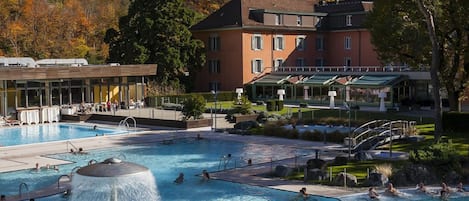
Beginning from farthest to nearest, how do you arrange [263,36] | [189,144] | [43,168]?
[263,36]
[189,144]
[43,168]

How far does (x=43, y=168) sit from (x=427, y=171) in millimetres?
14442

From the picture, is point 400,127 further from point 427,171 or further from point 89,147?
point 89,147

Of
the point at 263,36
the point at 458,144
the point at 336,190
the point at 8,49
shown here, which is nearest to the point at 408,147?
the point at 458,144

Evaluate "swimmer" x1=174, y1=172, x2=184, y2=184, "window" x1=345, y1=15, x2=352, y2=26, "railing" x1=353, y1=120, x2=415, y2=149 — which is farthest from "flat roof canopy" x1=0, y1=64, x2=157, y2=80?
"swimmer" x1=174, y1=172, x2=184, y2=184

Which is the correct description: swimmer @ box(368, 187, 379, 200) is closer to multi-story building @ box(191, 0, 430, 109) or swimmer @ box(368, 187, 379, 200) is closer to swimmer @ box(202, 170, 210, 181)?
swimmer @ box(202, 170, 210, 181)

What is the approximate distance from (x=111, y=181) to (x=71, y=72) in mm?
35478

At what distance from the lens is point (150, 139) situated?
1270 inches

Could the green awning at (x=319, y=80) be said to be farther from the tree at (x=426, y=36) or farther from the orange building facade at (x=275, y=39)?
the tree at (x=426, y=36)

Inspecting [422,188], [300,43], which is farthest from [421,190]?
[300,43]

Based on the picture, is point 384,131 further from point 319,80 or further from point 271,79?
point 271,79

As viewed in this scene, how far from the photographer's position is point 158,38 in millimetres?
A: 52656

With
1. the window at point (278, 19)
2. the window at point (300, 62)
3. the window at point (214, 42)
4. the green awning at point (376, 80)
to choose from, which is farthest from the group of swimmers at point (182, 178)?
the window at point (300, 62)

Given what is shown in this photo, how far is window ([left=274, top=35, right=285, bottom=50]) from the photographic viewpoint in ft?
189

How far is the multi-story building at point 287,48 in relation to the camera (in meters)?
52.9
